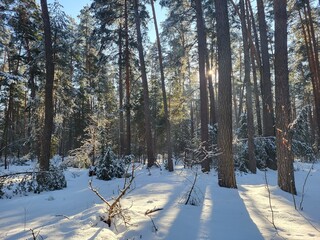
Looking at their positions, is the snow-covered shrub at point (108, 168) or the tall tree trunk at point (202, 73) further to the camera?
the tall tree trunk at point (202, 73)

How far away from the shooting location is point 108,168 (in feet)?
36.8

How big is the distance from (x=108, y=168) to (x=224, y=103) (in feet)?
18.9

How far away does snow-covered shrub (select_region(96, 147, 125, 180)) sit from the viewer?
36.4ft

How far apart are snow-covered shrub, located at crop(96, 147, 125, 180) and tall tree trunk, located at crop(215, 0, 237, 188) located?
5143mm

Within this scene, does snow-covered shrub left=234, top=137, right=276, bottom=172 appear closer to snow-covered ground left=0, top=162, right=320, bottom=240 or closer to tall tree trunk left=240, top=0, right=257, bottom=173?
tall tree trunk left=240, top=0, right=257, bottom=173

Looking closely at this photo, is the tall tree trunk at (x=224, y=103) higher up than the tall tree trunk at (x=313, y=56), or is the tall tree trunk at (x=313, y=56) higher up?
the tall tree trunk at (x=313, y=56)

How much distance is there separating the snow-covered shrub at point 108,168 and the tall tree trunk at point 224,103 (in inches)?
202

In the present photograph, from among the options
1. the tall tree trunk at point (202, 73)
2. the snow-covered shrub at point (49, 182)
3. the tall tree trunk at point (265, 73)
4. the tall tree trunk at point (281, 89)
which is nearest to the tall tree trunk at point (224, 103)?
the tall tree trunk at point (281, 89)

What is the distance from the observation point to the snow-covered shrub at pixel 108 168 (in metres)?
11.1

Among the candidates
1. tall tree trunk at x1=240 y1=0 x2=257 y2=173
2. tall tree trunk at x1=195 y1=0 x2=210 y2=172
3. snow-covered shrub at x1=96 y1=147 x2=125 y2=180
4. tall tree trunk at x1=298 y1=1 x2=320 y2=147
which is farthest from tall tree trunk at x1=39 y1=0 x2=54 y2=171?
tall tree trunk at x1=298 y1=1 x2=320 y2=147

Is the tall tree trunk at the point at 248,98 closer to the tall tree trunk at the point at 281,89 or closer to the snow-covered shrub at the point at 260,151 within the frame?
the snow-covered shrub at the point at 260,151

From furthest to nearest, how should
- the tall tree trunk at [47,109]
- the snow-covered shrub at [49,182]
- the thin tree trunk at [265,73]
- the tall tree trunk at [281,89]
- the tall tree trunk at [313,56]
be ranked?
the tall tree trunk at [313,56] → the thin tree trunk at [265,73] → the tall tree trunk at [47,109] → the snow-covered shrub at [49,182] → the tall tree trunk at [281,89]

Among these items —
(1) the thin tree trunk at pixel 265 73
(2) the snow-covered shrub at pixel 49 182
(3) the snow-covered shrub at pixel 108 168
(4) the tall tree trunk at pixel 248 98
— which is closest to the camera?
(2) the snow-covered shrub at pixel 49 182

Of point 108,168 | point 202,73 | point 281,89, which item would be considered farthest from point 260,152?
point 281,89
